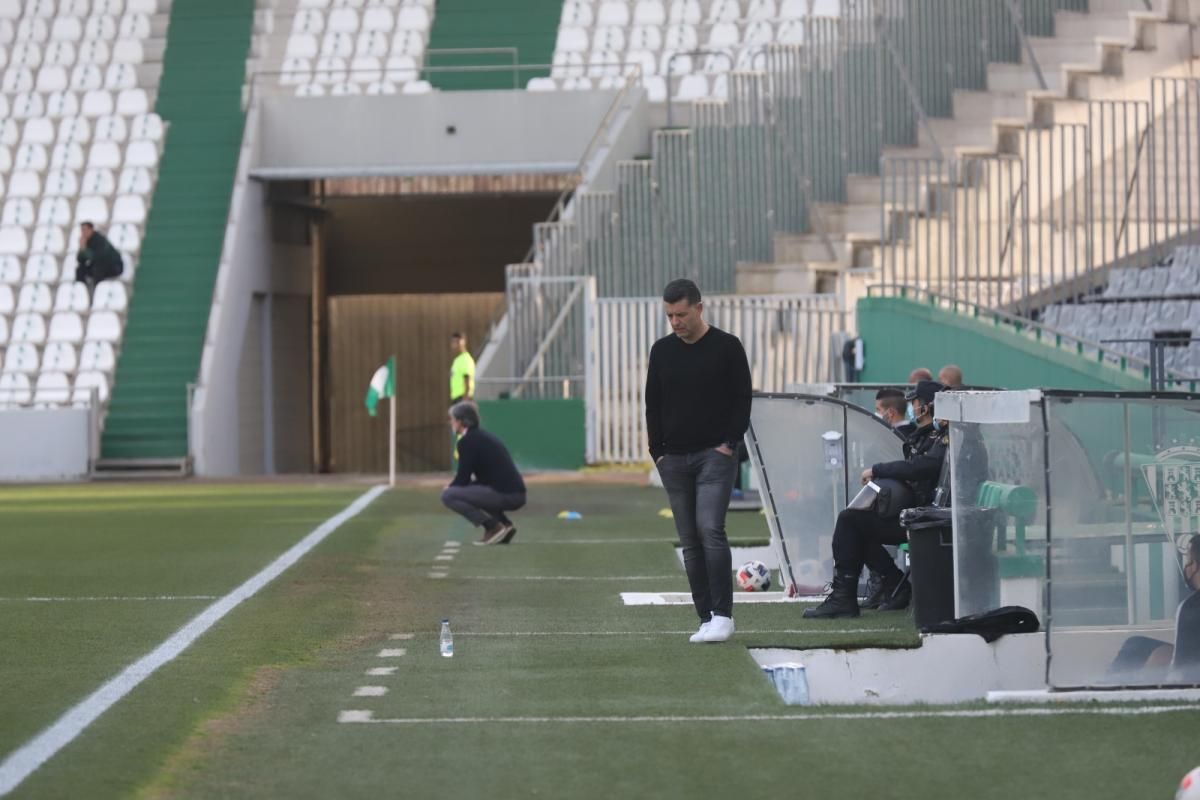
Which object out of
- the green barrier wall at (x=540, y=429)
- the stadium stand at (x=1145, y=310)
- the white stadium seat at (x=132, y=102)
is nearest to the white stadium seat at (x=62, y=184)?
the white stadium seat at (x=132, y=102)

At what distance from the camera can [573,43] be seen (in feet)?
124

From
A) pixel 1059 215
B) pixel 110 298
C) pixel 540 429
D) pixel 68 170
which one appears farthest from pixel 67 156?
pixel 1059 215

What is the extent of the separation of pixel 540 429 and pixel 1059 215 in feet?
30.2

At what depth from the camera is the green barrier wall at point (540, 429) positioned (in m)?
29.7

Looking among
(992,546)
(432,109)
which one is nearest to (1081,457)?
(992,546)

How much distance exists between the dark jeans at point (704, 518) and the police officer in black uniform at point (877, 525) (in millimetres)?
1105

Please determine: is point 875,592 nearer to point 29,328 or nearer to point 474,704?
point 474,704

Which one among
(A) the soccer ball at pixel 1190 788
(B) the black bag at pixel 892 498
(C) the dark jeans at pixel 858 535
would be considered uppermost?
(B) the black bag at pixel 892 498

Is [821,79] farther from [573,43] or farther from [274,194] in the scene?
[274,194]

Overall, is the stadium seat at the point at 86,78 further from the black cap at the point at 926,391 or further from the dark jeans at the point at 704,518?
the dark jeans at the point at 704,518

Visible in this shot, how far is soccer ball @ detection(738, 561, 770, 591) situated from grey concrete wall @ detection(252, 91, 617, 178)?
71.9ft

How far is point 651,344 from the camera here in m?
29.5

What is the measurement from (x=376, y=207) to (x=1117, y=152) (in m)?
19.8

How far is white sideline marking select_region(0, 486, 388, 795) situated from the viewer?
22.4ft
